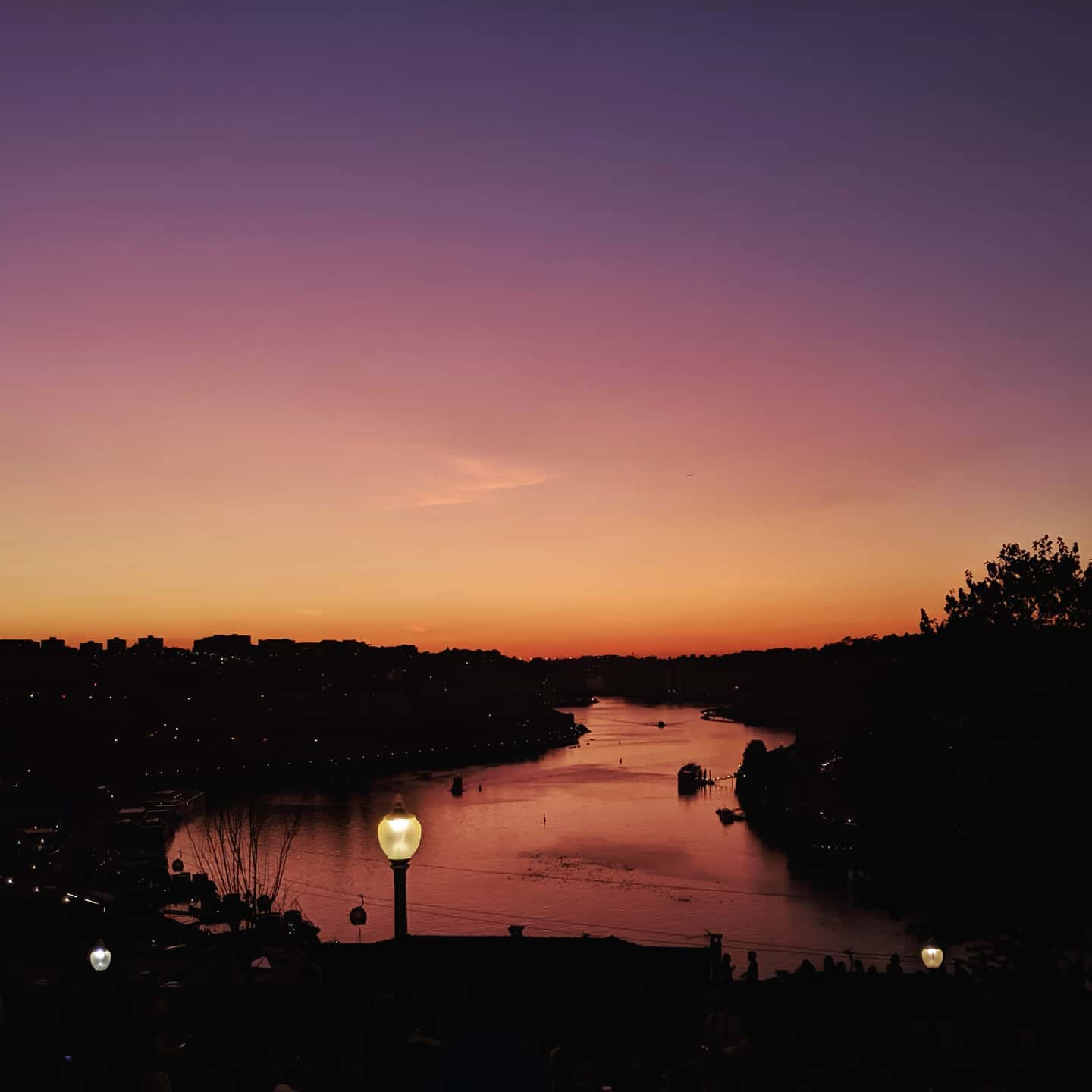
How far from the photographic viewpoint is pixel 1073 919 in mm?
9711

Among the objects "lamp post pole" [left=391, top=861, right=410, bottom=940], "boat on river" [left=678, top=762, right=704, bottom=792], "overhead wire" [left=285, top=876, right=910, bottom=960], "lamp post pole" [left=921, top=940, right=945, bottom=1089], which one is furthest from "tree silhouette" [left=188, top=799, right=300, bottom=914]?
"boat on river" [left=678, top=762, right=704, bottom=792]

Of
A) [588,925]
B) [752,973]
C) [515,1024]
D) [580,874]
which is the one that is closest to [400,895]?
[515,1024]

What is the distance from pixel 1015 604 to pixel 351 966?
40.6ft

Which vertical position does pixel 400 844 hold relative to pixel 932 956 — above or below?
above

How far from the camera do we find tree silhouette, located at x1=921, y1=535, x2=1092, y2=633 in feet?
53.3

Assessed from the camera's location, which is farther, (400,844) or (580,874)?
(580,874)

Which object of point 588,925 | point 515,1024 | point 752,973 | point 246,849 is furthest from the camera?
point 246,849

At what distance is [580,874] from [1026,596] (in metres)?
37.0

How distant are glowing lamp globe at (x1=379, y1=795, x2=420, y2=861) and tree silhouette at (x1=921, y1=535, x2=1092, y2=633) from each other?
35.5ft

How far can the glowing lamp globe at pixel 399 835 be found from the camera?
6.46 m

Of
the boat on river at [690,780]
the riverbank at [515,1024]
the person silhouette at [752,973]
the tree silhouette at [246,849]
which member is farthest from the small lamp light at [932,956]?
the boat on river at [690,780]

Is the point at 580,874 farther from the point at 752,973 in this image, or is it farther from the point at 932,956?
the point at 932,956

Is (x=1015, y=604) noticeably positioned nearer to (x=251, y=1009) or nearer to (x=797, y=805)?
(x=251, y=1009)

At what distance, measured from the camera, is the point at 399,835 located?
256 inches
